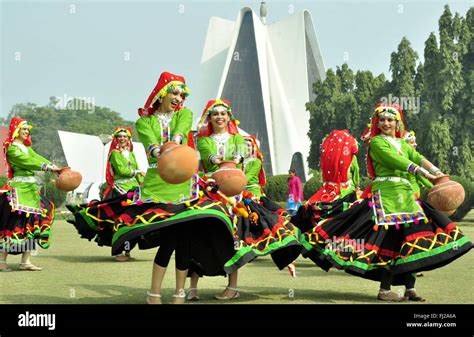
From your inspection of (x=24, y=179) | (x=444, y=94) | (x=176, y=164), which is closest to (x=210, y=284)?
(x=176, y=164)

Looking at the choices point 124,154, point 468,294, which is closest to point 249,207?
point 468,294

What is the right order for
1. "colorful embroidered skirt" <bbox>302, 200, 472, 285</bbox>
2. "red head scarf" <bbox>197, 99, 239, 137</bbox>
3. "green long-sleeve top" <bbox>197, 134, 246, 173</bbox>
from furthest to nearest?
"red head scarf" <bbox>197, 99, 239, 137</bbox>
"green long-sleeve top" <bbox>197, 134, 246, 173</bbox>
"colorful embroidered skirt" <bbox>302, 200, 472, 285</bbox>

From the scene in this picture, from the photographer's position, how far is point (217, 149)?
732 cm

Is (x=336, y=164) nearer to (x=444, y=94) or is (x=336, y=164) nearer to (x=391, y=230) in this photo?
(x=391, y=230)

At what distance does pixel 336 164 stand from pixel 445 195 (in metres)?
3.82

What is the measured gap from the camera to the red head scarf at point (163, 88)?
6449 mm

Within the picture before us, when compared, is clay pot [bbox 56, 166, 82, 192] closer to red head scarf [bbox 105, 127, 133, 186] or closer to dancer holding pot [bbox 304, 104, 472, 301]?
dancer holding pot [bbox 304, 104, 472, 301]

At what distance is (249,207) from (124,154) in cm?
460

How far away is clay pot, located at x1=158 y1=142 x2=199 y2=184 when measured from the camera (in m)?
5.61

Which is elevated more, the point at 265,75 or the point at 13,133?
the point at 265,75

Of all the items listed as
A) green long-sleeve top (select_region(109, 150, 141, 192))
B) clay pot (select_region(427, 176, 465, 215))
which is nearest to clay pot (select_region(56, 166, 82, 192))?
green long-sleeve top (select_region(109, 150, 141, 192))

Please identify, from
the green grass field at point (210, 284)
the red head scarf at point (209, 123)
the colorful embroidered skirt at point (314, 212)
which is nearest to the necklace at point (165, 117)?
the red head scarf at point (209, 123)

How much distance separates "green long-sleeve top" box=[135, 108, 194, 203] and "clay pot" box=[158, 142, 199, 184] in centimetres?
34
